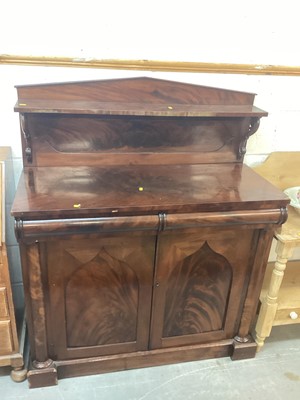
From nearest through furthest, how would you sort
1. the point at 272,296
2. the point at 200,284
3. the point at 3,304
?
the point at 3,304
the point at 200,284
the point at 272,296

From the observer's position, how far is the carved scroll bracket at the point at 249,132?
1614 mm

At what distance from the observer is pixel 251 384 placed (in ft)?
5.40

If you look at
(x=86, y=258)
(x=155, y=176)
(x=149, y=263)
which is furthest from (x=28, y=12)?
(x=149, y=263)

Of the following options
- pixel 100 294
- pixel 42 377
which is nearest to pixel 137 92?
pixel 100 294

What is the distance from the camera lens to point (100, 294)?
1.46 meters

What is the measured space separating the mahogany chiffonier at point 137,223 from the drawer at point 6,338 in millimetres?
108

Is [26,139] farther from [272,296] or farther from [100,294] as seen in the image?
[272,296]

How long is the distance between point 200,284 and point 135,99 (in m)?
0.82

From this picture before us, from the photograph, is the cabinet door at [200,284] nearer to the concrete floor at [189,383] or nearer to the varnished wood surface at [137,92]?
the concrete floor at [189,383]

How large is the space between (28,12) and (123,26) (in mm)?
367

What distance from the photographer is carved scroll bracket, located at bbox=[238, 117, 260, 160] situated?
1.61 metres

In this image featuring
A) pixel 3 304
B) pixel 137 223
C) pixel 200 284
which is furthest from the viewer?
pixel 200 284

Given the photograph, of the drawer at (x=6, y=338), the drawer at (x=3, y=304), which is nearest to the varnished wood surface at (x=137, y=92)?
→ the drawer at (x=3, y=304)

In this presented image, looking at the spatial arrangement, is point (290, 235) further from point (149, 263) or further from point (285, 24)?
point (285, 24)
